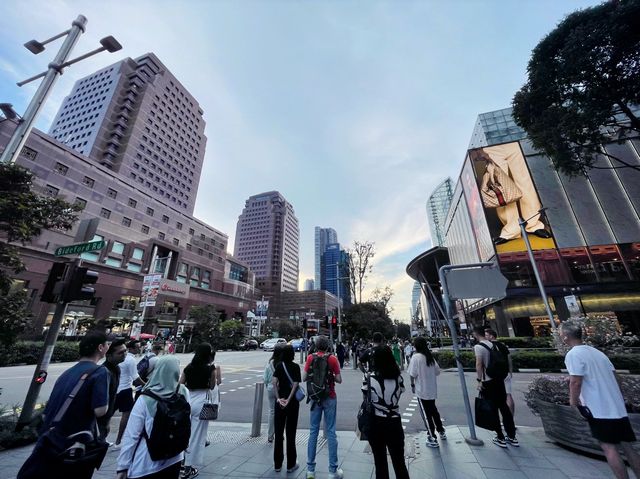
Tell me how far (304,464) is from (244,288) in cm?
7197

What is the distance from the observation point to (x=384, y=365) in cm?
357

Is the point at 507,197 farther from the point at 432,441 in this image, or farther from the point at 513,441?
the point at 432,441

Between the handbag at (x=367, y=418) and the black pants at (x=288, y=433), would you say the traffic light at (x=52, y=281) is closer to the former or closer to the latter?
the black pants at (x=288, y=433)

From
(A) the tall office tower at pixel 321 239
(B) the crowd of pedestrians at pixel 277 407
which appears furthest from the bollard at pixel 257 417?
(A) the tall office tower at pixel 321 239

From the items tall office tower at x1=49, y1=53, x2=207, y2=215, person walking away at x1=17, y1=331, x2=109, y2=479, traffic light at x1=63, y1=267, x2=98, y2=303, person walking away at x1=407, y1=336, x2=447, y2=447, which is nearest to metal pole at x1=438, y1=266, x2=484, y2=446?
person walking away at x1=407, y1=336, x2=447, y2=447

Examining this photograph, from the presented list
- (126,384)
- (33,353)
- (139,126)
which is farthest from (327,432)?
(139,126)

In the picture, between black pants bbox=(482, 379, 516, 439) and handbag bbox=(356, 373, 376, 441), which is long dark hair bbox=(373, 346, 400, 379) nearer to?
handbag bbox=(356, 373, 376, 441)

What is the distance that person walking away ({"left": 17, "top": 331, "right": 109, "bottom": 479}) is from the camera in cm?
232

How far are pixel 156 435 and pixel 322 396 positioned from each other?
2500 mm

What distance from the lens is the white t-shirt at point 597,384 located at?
3.18 metres

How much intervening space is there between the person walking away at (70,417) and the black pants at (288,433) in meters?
2.46

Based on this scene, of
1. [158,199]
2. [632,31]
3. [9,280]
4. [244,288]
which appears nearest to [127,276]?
[158,199]

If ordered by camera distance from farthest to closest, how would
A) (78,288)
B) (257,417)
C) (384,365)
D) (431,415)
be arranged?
(257,417), (78,288), (431,415), (384,365)

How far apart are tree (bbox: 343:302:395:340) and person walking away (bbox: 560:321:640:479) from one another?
79.3 feet
